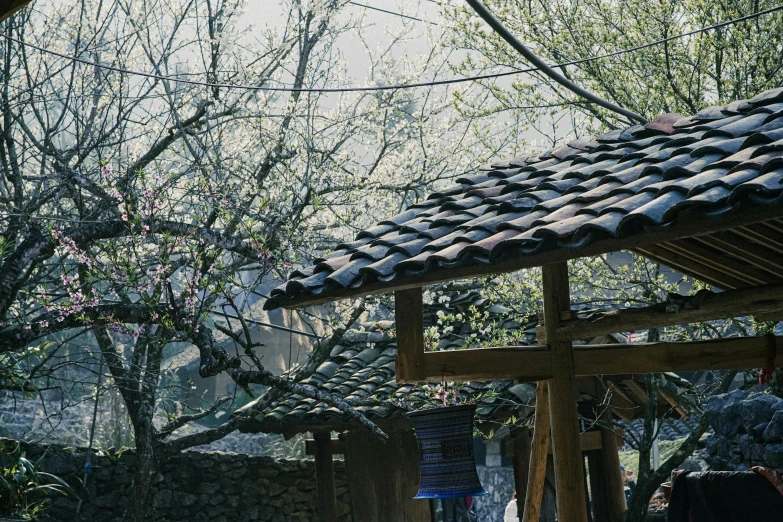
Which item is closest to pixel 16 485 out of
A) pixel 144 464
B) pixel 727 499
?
pixel 144 464

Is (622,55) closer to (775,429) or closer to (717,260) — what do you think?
(775,429)

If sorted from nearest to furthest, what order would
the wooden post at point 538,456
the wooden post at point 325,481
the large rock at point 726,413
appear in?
the wooden post at point 538,456 → the large rock at point 726,413 → the wooden post at point 325,481

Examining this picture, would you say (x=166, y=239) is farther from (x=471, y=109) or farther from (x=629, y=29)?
(x=629, y=29)

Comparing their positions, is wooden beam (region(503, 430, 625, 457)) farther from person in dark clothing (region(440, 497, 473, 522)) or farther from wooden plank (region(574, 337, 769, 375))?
wooden plank (region(574, 337, 769, 375))

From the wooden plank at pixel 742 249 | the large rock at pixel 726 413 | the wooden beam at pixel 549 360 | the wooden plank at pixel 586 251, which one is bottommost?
the large rock at pixel 726 413

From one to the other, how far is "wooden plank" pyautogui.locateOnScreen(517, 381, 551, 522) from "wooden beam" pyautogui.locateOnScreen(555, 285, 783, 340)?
768 millimetres

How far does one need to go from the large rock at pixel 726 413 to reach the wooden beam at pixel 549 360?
3.04 meters

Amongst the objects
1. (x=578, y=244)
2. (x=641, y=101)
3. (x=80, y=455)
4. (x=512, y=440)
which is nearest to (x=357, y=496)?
(x=512, y=440)

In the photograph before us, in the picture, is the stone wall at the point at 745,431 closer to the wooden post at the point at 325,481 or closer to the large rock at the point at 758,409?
the large rock at the point at 758,409

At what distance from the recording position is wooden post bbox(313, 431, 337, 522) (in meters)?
10.0

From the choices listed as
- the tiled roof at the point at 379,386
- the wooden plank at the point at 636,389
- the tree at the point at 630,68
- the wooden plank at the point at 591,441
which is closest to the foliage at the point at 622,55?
the tree at the point at 630,68

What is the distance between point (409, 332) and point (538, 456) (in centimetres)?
149

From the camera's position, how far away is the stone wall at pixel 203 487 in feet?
31.9

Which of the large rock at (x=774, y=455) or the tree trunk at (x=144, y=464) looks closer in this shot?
→ the large rock at (x=774, y=455)
